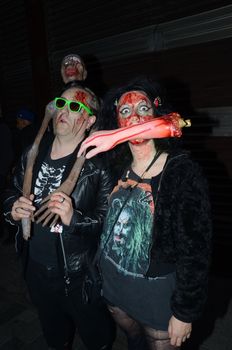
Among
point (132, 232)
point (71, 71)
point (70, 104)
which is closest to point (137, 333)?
point (132, 232)

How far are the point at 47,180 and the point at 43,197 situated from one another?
0.39ft

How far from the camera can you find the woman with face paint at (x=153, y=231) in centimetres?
143

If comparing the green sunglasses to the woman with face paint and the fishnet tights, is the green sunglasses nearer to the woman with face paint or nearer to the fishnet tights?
the woman with face paint

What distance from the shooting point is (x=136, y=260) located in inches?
62.4

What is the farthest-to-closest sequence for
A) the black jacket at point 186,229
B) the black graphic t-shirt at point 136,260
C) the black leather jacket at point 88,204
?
the black leather jacket at point 88,204 → the black graphic t-shirt at point 136,260 → the black jacket at point 186,229

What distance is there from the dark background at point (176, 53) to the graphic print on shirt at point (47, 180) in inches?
92.8

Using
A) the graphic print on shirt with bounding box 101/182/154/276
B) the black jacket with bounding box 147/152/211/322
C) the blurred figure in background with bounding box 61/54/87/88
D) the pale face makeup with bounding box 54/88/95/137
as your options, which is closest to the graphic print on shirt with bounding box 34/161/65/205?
the pale face makeup with bounding box 54/88/95/137

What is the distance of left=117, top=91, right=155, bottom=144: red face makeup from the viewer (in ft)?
5.45

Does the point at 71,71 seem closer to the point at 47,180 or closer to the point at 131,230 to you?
the point at 47,180

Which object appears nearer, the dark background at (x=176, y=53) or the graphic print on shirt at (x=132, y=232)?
the graphic print on shirt at (x=132, y=232)

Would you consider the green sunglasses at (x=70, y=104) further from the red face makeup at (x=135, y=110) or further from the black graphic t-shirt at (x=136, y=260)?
the black graphic t-shirt at (x=136, y=260)

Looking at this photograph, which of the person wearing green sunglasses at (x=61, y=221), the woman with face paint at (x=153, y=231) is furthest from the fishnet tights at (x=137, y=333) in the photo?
the person wearing green sunglasses at (x=61, y=221)

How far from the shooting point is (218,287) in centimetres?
357

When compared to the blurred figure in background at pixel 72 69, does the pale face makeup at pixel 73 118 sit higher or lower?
lower
